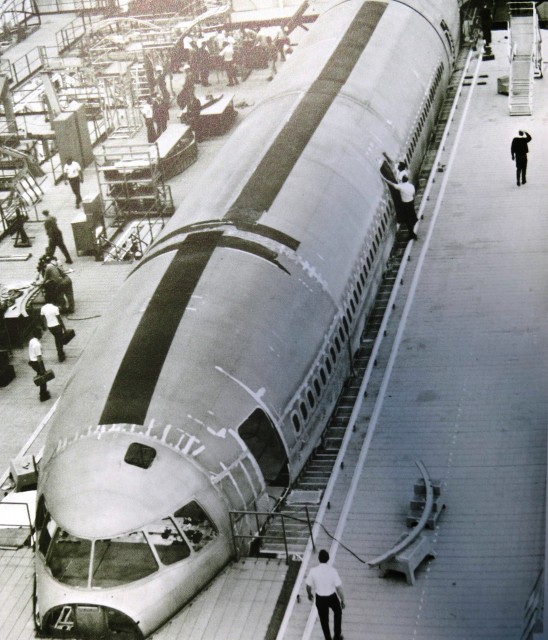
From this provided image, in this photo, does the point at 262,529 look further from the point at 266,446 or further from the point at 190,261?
the point at 190,261

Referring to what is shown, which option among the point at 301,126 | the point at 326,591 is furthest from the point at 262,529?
the point at 301,126

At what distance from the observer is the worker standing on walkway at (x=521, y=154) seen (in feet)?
103

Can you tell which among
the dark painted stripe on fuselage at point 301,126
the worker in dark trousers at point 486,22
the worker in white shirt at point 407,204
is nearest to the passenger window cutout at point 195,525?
the dark painted stripe on fuselage at point 301,126

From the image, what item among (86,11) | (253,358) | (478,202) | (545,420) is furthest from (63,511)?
(86,11)

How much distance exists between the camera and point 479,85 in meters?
41.6

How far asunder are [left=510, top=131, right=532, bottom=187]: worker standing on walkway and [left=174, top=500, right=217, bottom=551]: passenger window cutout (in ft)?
59.4

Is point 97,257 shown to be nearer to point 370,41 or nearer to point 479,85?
point 370,41

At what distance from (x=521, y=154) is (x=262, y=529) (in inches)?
662

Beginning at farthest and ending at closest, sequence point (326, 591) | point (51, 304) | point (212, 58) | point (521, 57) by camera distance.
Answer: point (212, 58) → point (521, 57) → point (51, 304) → point (326, 591)

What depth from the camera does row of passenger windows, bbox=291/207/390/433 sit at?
20.5 metres

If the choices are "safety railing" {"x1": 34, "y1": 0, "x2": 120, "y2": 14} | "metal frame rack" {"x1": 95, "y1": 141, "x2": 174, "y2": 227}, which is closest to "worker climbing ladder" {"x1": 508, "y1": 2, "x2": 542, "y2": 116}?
"metal frame rack" {"x1": 95, "y1": 141, "x2": 174, "y2": 227}

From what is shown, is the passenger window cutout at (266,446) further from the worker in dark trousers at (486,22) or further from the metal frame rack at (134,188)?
the worker in dark trousers at (486,22)

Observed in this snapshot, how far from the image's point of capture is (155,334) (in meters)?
19.7

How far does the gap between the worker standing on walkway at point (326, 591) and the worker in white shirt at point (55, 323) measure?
1800cm
